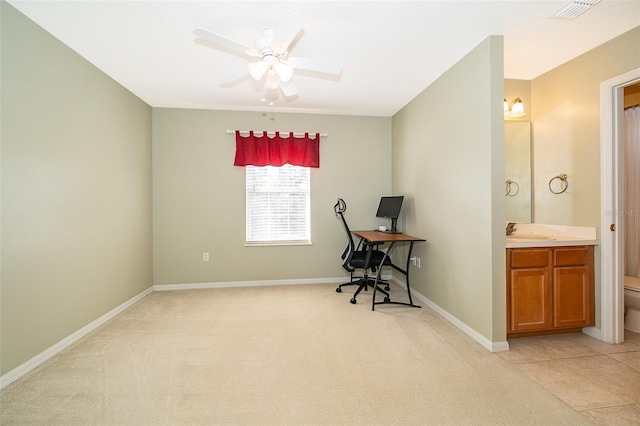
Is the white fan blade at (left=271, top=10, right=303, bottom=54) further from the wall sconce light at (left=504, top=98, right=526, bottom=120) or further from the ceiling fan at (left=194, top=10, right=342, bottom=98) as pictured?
the wall sconce light at (left=504, top=98, right=526, bottom=120)

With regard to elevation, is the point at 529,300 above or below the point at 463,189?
below

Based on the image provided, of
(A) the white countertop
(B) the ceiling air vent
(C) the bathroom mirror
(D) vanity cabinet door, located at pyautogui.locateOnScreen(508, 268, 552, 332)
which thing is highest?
(B) the ceiling air vent

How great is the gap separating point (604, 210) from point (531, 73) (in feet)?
5.08

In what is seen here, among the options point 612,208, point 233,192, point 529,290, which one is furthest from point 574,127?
point 233,192

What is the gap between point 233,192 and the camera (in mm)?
4219

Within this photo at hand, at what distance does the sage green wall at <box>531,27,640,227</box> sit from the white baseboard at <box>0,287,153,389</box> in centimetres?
457

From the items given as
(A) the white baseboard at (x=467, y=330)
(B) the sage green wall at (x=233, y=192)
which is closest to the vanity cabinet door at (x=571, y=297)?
(A) the white baseboard at (x=467, y=330)

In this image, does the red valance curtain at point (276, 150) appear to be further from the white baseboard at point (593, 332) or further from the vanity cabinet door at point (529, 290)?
the white baseboard at point (593, 332)

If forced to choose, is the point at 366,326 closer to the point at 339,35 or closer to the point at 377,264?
the point at 377,264

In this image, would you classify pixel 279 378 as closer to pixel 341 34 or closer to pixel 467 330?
pixel 467 330

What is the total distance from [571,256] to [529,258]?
424 mm

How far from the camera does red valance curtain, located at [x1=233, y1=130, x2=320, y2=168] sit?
4.15 metres

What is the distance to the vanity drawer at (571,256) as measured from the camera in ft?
8.35

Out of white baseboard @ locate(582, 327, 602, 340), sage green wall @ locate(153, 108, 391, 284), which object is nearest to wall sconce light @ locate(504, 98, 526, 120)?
sage green wall @ locate(153, 108, 391, 284)
